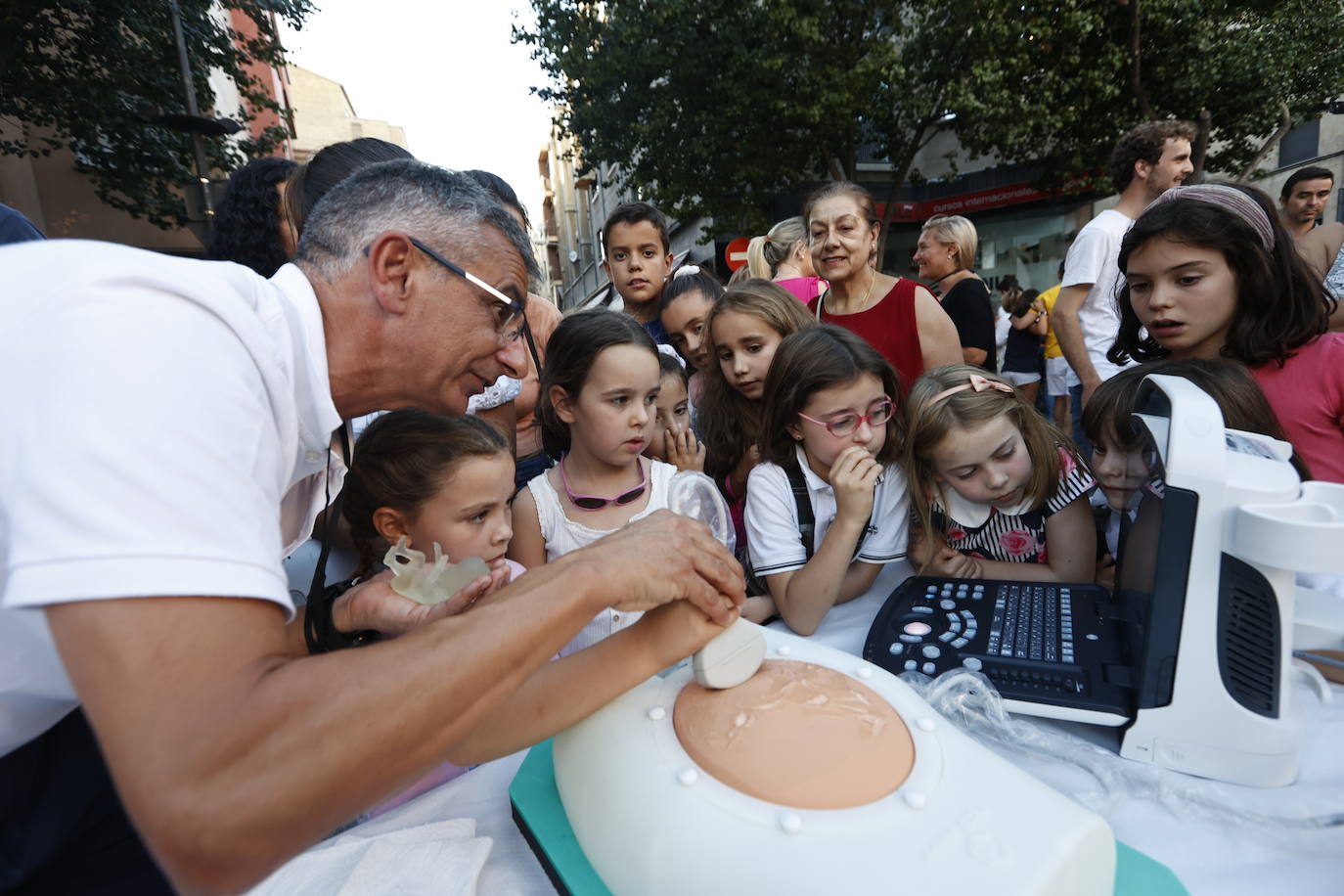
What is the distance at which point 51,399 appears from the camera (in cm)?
56

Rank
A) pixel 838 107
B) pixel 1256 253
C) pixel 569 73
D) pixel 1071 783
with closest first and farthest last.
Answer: pixel 1071 783 < pixel 1256 253 < pixel 838 107 < pixel 569 73

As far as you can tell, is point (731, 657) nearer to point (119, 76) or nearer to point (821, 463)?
point (821, 463)

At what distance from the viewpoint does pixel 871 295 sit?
2.80 metres

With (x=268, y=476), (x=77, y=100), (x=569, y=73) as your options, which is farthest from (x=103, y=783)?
(x=569, y=73)

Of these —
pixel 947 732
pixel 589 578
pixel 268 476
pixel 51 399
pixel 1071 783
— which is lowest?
pixel 1071 783

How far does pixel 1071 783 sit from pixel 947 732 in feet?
0.96

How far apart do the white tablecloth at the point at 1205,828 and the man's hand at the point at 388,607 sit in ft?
0.88

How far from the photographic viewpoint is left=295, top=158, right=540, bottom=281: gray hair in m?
1.04

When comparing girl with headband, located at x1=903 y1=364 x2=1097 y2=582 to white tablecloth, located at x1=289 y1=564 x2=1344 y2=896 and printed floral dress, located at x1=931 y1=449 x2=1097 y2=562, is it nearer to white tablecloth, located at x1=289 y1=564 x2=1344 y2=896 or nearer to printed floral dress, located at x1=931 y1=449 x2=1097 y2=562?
printed floral dress, located at x1=931 y1=449 x2=1097 y2=562

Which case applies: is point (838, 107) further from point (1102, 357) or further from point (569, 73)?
point (1102, 357)

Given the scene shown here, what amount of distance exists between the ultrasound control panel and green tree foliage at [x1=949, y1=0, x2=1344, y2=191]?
9187 millimetres

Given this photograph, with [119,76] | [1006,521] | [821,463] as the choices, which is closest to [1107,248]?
[1006,521]

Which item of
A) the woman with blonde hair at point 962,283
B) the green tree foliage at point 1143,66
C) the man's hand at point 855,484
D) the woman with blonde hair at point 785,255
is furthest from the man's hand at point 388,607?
the green tree foliage at point 1143,66

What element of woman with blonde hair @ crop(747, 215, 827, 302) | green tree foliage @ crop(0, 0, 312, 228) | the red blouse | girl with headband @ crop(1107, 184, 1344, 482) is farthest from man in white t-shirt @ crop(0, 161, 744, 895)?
green tree foliage @ crop(0, 0, 312, 228)
